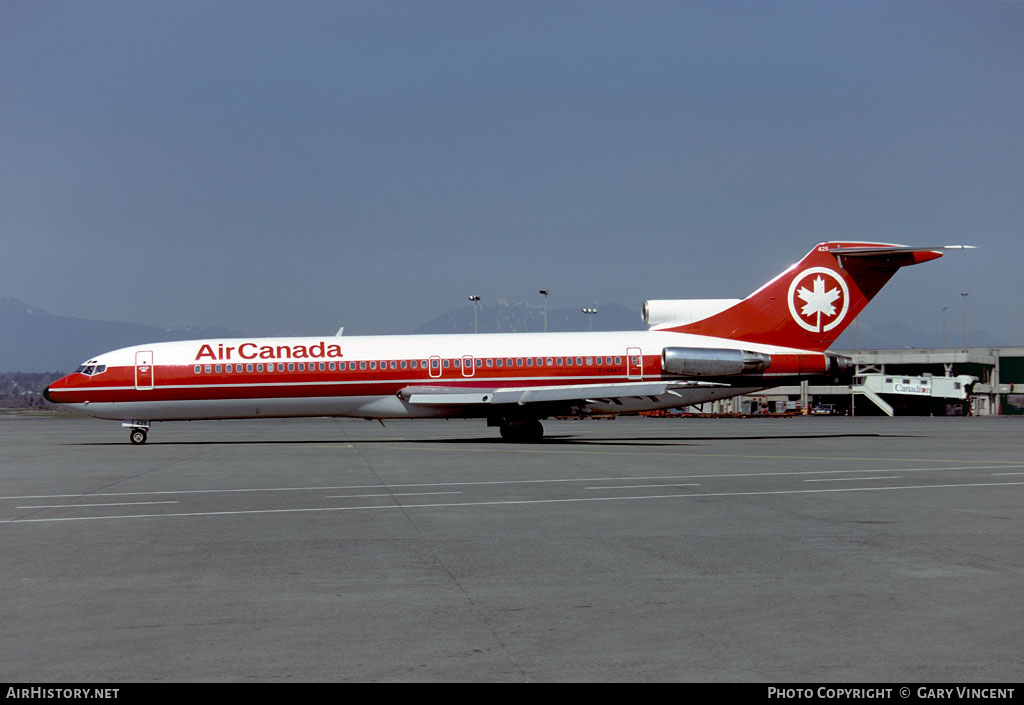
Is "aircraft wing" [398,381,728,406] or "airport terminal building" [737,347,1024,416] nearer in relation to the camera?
"aircraft wing" [398,381,728,406]

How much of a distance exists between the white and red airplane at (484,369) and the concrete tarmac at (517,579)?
15.7 metres

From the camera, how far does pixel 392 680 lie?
18.7 feet

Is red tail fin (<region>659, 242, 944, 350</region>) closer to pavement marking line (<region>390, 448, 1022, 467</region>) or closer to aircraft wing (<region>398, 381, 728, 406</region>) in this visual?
aircraft wing (<region>398, 381, 728, 406</region>)

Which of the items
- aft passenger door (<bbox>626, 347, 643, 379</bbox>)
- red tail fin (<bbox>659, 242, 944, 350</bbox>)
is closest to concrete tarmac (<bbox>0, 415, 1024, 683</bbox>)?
aft passenger door (<bbox>626, 347, 643, 379</bbox>)

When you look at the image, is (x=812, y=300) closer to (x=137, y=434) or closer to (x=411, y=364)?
(x=411, y=364)

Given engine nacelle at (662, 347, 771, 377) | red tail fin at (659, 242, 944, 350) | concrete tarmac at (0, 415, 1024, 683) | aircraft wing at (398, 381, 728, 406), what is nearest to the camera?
concrete tarmac at (0, 415, 1024, 683)

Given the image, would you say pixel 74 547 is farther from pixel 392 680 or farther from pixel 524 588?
pixel 392 680

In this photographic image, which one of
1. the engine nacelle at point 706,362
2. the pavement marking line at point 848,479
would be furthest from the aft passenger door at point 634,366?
the pavement marking line at point 848,479

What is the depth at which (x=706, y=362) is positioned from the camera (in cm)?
3509

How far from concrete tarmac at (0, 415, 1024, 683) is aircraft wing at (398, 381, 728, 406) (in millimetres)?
13775

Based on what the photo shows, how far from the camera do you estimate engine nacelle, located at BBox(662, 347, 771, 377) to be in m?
35.1

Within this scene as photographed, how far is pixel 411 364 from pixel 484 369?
272 cm

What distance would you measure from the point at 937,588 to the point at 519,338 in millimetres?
28525

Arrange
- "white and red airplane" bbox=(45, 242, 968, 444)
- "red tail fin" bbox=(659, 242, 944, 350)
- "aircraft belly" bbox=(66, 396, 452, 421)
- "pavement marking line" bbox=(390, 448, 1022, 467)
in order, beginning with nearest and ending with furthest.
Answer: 1. "pavement marking line" bbox=(390, 448, 1022, 467)
2. "white and red airplane" bbox=(45, 242, 968, 444)
3. "aircraft belly" bbox=(66, 396, 452, 421)
4. "red tail fin" bbox=(659, 242, 944, 350)
